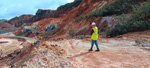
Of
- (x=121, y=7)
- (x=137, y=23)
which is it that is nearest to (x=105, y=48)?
(x=137, y=23)

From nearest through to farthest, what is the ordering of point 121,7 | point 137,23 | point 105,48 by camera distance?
point 105,48 → point 137,23 → point 121,7

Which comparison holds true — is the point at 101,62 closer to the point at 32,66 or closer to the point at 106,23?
the point at 32,66

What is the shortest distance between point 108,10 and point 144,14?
7.02 m

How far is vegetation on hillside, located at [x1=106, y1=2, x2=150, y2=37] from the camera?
9.25m

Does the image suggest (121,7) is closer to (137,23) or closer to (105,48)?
(137,23)

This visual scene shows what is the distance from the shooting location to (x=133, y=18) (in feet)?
34.8

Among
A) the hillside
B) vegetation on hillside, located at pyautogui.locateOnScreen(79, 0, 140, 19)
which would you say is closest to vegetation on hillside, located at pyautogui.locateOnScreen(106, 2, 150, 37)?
the hillside

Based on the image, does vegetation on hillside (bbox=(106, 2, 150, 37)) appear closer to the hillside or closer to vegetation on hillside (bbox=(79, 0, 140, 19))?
the hillside

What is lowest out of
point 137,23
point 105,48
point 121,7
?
point 105,48

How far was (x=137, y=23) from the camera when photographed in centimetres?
943

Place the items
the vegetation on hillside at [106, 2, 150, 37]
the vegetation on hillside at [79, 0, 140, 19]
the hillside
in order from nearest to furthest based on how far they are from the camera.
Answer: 1. the hillside
2. the vegetation on hillside at [106, 2, 150, 37]
3. the vegetation on hillside at [79, 0, 140, 19]

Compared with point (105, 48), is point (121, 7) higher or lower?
higher

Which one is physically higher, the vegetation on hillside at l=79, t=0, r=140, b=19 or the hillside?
the vegetation on hillside at l=79, t=0, r=140, b=19

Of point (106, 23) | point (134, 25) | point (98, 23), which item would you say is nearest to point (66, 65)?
point (134, 25)
